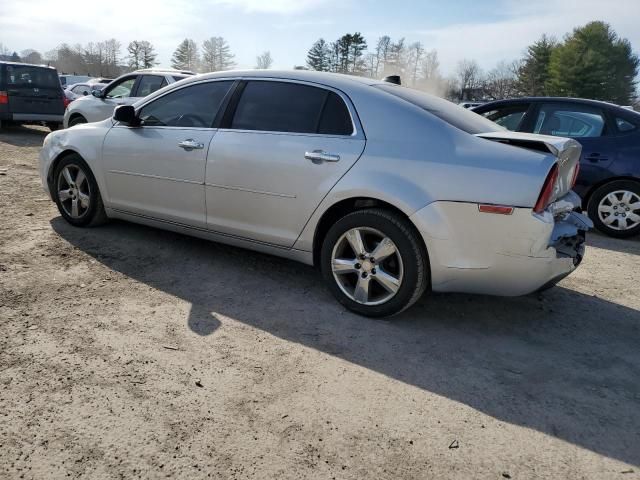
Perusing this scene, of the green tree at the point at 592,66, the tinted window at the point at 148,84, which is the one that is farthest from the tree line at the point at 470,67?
the tinted window at the point at 148,84

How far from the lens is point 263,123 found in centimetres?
391

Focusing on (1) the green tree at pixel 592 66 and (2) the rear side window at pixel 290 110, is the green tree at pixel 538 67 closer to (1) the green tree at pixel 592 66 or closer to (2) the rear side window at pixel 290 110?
(1) the green tree at pixel 592 66

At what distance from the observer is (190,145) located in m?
4.12

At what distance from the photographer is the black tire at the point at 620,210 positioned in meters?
6.09

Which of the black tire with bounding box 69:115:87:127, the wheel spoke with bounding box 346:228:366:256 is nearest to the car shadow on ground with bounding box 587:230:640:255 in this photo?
the wheel spoke with bounding box 346:228:366:256

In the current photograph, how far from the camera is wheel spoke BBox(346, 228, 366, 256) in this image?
3484mm

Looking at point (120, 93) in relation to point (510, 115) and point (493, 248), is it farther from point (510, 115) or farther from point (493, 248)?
point (493, 248)

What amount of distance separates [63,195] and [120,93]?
576 cm

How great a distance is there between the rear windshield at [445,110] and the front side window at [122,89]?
7.34 meters

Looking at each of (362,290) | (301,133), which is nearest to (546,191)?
(362,290)

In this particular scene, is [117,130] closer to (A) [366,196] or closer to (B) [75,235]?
(B) [75,235]

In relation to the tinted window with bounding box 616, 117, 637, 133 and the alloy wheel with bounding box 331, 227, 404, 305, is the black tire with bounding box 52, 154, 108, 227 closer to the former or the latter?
the alloy wheel with bounding box 331, 227, 404, 305

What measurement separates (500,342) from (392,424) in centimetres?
123

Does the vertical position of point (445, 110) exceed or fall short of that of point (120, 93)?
it exceeds it
